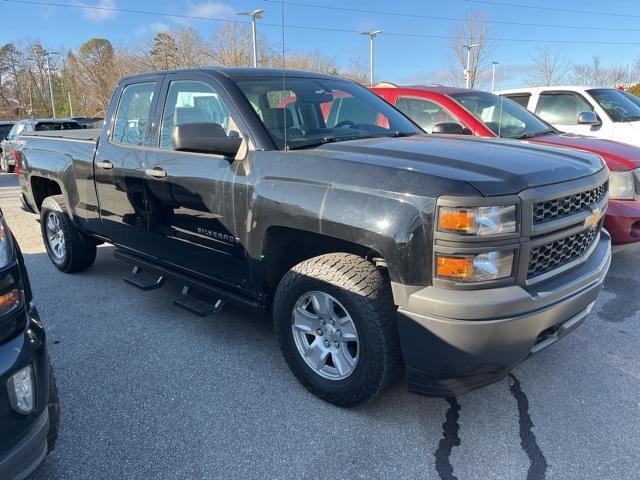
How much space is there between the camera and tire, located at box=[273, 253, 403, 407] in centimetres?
253


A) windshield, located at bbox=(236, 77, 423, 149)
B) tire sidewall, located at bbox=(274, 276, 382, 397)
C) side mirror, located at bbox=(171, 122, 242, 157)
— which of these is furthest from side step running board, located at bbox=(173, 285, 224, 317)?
windshield, located at bbox=(236, 77, 423, 149)

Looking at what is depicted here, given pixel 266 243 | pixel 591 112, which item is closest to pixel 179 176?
pixel 266 243

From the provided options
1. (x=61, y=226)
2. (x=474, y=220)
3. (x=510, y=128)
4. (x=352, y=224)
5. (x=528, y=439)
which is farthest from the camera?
(x=510, y=128)

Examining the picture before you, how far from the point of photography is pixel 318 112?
11.7 ft

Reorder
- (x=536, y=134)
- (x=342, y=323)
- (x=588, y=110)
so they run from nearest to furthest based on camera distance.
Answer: (x=342, y=323)
(x=536, y=134)
(x=588, y=110)

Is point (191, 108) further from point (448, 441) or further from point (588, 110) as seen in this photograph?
point (588, 110)

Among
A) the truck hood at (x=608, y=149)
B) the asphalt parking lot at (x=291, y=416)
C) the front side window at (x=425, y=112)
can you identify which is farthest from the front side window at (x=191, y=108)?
the truck hood at (x=608, y=149)

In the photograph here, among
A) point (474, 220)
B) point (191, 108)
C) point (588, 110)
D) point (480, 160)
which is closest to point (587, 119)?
point (588, 110)

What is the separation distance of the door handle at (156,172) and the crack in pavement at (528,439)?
2669 mm

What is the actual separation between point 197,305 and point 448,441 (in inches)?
74.5

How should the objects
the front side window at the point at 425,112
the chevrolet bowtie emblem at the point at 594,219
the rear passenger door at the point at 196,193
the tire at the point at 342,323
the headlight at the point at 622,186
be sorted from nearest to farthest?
the tire at the point at 342,323 → the chevrolet bowtie emblem at the point at 594,219 → the rear passenger door at the point at 196,193 → the headlight at the point at 622,186 → the front side window at the point at 425,112

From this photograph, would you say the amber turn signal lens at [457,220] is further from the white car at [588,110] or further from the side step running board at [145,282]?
the white car at [588,110]

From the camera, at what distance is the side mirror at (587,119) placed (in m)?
6.92

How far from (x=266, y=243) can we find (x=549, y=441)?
1.81 meters
